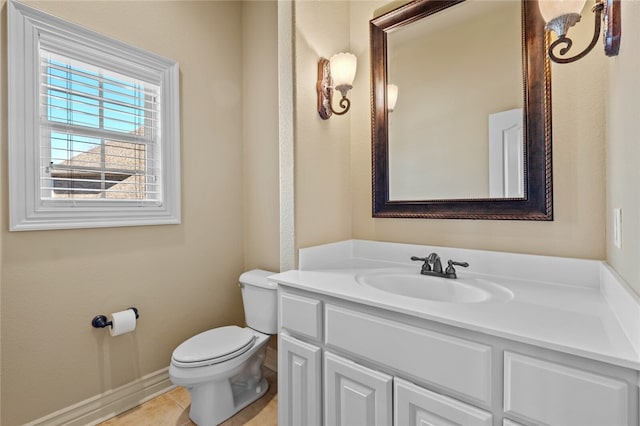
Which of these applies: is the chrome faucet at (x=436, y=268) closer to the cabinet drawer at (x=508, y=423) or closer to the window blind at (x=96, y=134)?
the cabinet drawer at (x=508, y=423)

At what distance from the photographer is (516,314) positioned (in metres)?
0.92

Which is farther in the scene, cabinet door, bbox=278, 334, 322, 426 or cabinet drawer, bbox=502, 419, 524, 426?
cabinet door, bbox=278, 334, 322, 426

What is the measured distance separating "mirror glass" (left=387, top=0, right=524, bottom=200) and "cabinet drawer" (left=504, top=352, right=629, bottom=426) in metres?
0.79

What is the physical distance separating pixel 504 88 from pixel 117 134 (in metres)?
2.01

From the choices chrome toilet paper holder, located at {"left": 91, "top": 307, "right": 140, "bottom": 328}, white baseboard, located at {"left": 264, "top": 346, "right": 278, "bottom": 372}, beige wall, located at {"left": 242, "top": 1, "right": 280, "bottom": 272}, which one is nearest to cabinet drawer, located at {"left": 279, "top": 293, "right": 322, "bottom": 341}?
beige wall, located at {"left": 242, "top": 1, "right": 280, "bottom": 272}

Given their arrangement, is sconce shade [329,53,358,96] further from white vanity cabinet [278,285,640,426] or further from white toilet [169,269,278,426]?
white toilet [169,269,278,426]

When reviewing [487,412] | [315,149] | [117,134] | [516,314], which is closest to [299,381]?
[487,412]

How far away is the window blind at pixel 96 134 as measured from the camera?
1.52 metres

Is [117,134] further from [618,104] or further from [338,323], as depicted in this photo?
[618,104]

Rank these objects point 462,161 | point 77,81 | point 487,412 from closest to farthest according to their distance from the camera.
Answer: point 487,412 → point 462,161 → point 77,81

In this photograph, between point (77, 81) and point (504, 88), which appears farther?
point (77, 81)

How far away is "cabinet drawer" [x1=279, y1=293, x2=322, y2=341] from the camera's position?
48.9 inches

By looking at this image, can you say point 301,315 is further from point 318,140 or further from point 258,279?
point 318,140

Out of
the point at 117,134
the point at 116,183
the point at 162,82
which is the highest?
the point at 162,82
